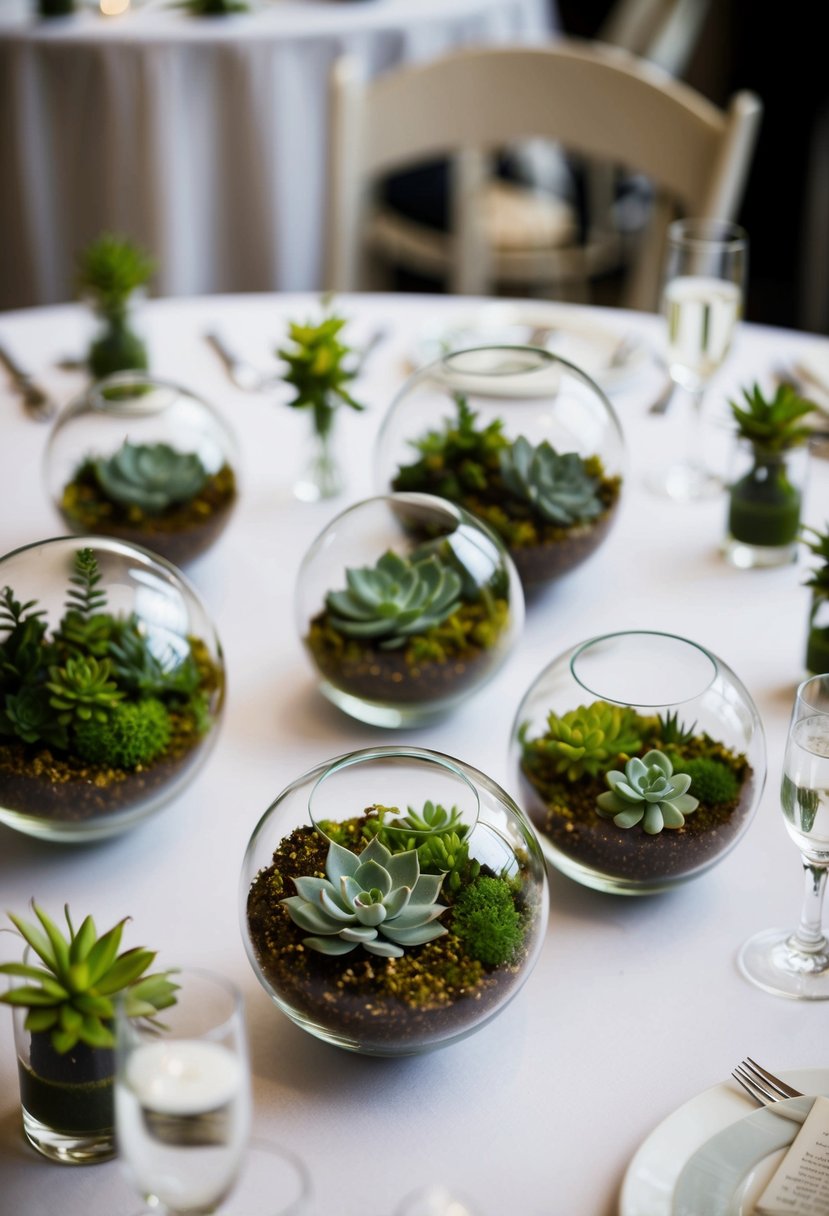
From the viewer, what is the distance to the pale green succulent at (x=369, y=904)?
0.63 meters

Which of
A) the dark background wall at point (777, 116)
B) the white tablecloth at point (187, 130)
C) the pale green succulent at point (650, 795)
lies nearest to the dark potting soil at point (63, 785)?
the pale green succulent at point (650, 795)

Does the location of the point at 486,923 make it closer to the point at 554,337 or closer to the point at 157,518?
the point at 157,518

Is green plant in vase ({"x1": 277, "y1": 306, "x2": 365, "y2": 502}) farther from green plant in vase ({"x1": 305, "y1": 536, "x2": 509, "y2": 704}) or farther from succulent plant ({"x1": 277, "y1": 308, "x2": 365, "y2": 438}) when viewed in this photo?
green plant in vase ({"x1": 305, "y1": 536, "x2": 509, "y2": 704})

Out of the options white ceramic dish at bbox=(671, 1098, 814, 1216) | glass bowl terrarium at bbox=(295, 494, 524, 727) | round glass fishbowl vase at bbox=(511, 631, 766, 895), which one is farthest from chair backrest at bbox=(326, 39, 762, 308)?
white ceramic dish at bbox=(671, 1098, 814, 1216)

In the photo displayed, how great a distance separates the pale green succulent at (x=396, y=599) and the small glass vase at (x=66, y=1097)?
370mm

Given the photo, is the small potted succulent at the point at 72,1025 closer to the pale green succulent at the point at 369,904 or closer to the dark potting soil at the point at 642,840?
the pale green succulent at the point at 369,904

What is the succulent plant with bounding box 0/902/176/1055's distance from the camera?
0.58 meters

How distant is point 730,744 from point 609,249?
9.24 ft

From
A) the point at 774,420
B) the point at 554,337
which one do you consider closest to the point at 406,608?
the point at 774,420

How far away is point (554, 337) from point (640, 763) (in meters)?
0.86

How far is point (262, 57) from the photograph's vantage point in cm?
264

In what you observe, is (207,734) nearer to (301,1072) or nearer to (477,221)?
(301,1072)

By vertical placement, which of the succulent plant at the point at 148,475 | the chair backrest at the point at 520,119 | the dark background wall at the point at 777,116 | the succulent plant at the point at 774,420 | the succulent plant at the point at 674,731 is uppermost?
the chair backrest at the point at 520,119

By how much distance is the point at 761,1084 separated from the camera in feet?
2.12
